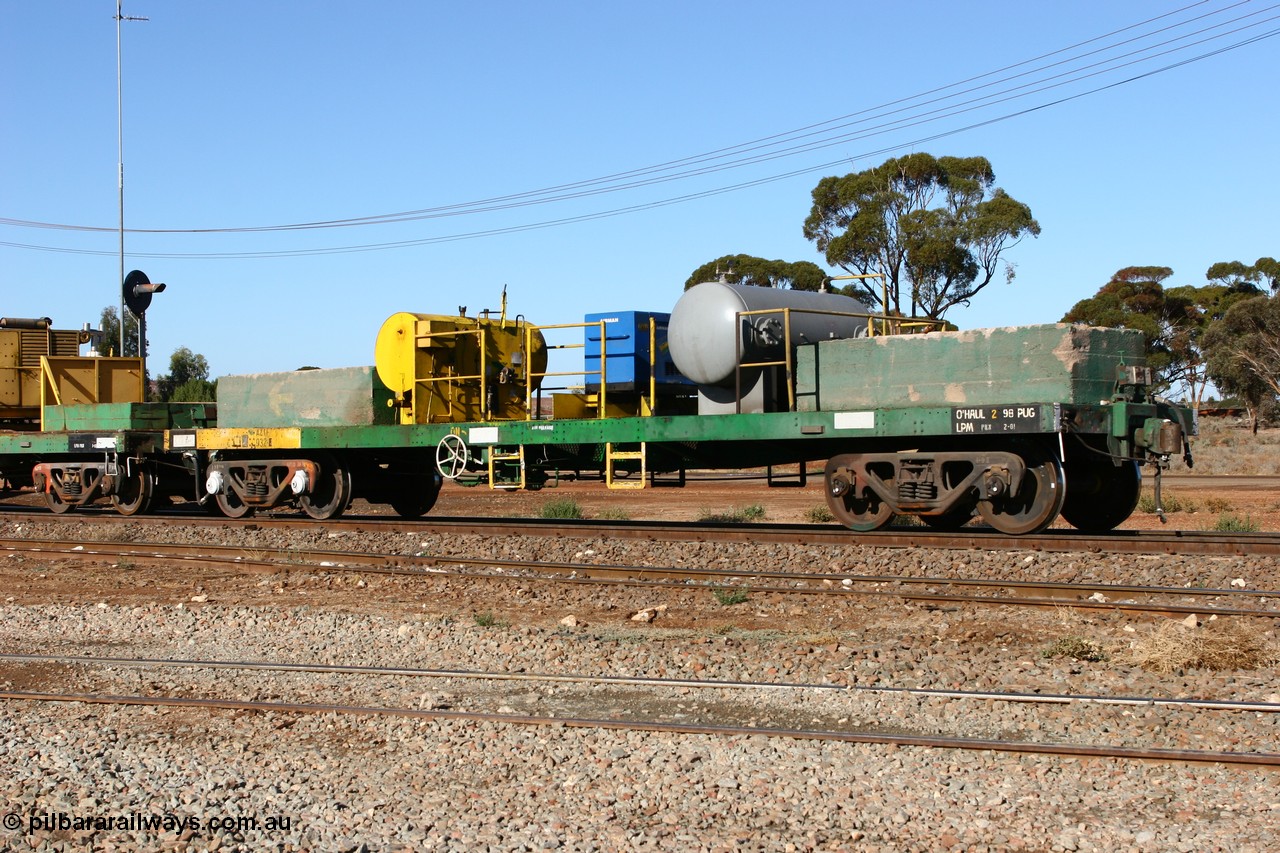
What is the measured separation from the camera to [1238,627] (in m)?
8.87

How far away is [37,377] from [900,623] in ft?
61.4

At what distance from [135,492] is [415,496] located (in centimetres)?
456

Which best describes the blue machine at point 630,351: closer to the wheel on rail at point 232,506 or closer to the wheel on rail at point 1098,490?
the wheel on rail at point 1098,490

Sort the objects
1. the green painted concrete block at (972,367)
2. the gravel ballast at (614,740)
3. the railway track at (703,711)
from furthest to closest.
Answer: the green painted concrete block at (972,367), the railway track at (703,711), the gravel ballast at (614,740)

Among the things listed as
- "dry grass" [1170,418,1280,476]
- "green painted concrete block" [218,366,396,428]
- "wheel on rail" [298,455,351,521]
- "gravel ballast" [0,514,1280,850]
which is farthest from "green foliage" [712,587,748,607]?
"dry grass" [1170,418,1280,476]

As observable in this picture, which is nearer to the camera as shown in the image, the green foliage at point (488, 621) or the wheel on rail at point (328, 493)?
the green foliage at point (488, 621)

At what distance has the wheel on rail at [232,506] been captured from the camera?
60.0 ft

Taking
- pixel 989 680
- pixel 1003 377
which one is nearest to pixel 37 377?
pixel 1003 377

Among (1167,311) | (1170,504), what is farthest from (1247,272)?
(1170,504)

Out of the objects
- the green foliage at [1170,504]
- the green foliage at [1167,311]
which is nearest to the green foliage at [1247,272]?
the green foliage at [1167,311]

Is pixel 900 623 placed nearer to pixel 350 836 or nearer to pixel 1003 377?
pixel 1003 377

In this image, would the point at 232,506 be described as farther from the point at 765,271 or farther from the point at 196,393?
the point at 765,271

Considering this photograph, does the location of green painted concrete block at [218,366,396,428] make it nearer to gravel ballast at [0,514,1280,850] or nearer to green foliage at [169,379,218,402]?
gravel ballast at [0,514,1280,850]

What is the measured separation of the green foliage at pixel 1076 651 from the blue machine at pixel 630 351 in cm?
773
